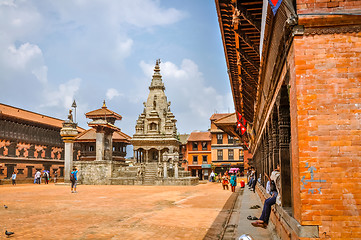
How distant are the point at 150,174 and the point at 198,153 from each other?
24.1 metres

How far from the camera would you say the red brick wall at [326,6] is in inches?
187

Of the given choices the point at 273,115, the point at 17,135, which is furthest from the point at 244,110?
the point at 17,135

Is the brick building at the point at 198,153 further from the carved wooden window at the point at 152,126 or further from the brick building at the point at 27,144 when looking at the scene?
the brick building at the point at 27,144

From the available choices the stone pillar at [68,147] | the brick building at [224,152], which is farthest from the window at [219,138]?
the stone pillar at [68,147]

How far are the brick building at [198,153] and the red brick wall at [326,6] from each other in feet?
180

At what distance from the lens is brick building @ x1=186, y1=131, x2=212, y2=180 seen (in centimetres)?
5950

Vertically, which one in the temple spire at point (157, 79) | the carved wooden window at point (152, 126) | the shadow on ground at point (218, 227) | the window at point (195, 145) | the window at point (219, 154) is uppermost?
the temple spire at point (157, 79)

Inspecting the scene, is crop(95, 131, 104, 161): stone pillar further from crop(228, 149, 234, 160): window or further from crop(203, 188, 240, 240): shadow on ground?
crop(203, 188, 240, 240): shadow on ground

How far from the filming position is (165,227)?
9266 mm

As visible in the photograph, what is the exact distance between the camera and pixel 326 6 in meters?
4.80

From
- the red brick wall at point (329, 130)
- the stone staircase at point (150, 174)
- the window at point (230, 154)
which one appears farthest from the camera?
the window at point (230, 154)

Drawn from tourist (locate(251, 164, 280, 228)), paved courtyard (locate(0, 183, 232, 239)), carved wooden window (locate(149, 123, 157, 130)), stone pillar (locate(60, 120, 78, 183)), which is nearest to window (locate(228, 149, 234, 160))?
carved wooden window (locate(149, 123, 157, 130))

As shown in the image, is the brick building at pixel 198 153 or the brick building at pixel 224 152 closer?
the brick building at pixel 224 152

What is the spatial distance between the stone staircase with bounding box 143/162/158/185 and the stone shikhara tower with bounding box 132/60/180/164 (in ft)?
20.2
